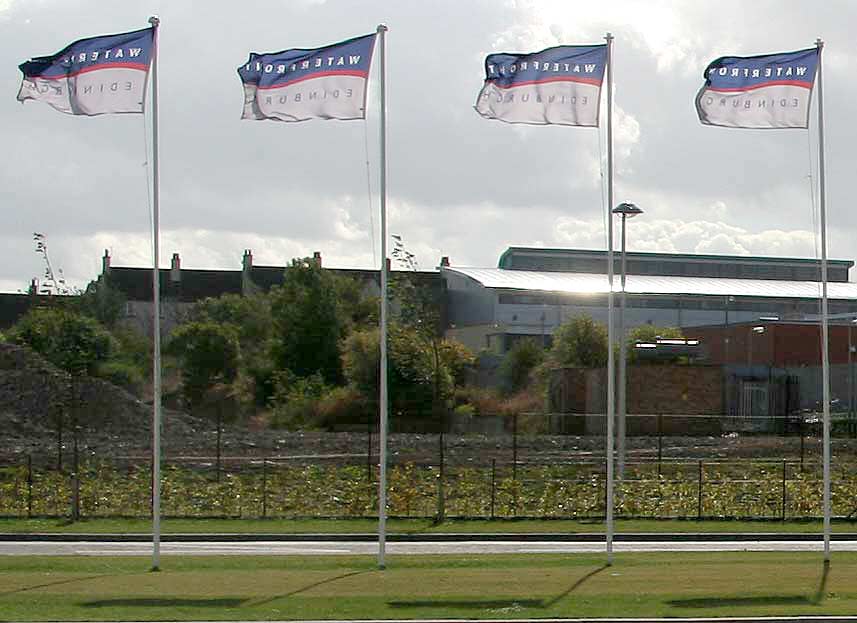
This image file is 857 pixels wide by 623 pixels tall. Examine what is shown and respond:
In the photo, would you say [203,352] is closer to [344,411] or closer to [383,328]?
[344,411]

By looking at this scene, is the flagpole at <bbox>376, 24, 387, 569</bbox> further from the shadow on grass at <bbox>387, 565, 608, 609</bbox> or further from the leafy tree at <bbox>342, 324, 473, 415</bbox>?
the leafy tree at <bbox>342, 324, 473, 415</bbox>

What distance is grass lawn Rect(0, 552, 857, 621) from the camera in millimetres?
17578

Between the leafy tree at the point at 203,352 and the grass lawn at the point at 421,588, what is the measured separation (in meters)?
71.6

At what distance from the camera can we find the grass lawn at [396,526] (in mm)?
31938

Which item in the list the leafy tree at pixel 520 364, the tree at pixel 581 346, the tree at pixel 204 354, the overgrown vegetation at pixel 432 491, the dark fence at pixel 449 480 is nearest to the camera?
the overgrown vegetation at pixel 432 491

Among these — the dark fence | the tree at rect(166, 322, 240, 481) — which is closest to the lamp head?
the dark fence

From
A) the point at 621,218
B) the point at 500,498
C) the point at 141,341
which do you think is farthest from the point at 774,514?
the point at 141,341

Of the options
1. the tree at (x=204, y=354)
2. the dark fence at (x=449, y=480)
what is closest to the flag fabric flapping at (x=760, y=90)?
the dark fence at (x=449, y=480)

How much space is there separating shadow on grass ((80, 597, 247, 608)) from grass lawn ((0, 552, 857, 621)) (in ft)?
0.04

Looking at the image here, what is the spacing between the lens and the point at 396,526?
3278cm

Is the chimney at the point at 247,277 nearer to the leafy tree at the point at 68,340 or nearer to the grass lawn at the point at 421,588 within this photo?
the leafy tree at the point at 68,340

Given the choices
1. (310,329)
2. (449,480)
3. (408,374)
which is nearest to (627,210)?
(449,480)

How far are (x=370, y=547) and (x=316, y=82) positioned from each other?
10109 millimetres

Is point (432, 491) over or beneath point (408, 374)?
beneath
